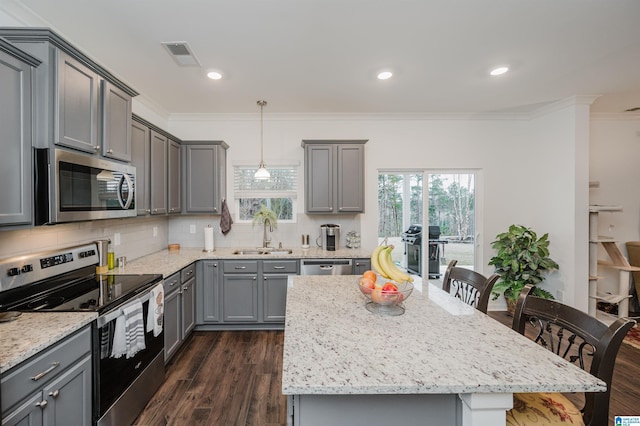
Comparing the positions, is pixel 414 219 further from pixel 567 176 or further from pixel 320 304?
pixel 320 304

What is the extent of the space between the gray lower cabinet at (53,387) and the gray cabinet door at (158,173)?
69.7 inches

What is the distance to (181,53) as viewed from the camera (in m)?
2.38

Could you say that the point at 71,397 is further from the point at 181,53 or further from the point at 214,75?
the point at 214,75

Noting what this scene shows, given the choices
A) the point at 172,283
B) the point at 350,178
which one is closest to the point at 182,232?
the point at 172,283

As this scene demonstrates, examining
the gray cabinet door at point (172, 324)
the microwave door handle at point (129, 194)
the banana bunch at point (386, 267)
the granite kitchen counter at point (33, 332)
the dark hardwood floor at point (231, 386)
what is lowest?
the dark hardwood floor at point (231, 386)

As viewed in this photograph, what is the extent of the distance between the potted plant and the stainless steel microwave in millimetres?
4178

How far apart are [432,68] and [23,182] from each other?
315 centimetres

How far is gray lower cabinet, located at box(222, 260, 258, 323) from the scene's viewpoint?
10.9 ft

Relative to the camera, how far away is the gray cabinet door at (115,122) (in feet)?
6.60

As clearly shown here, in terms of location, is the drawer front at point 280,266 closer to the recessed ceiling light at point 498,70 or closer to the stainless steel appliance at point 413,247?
the stainless steel appliance at point 413,247

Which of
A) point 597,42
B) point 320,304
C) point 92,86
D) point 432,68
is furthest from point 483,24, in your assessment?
point 92,86

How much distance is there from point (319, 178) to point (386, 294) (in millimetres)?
2494

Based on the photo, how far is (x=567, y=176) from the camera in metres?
3.47

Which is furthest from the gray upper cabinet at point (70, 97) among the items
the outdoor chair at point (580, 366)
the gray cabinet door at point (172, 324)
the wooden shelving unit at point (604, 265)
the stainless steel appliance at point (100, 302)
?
the wooden shelving unit at point (604, 265)
